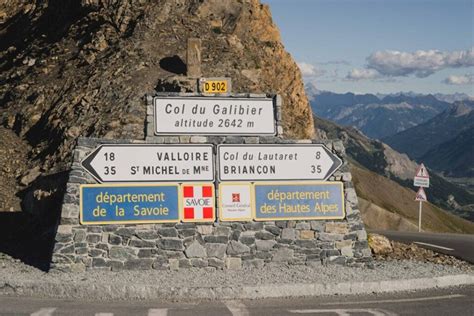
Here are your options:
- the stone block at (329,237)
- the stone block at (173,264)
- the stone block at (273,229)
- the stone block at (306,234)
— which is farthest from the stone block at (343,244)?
the stone block at (173,264)

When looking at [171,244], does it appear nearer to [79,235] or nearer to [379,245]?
[79,235]

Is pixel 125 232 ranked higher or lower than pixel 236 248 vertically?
higher

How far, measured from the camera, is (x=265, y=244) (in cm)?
1438

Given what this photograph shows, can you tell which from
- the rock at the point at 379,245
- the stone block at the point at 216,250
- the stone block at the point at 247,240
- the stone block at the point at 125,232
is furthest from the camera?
the rock at the point at 379,245

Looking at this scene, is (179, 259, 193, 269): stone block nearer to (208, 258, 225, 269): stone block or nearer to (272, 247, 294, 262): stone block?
(208, 258, 225, 269): stone block

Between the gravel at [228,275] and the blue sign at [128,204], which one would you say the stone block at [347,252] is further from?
the blue sign at [128,204]

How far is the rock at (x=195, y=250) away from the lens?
45.7 ft

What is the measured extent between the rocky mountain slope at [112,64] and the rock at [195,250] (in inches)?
398

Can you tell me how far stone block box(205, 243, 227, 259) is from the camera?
1403 centimetres

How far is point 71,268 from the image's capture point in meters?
13.2

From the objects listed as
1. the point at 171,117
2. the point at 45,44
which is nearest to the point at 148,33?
the point at 45,44

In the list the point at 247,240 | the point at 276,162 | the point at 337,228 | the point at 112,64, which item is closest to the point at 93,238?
the point at 247,240

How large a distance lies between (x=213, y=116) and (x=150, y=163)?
7.09 feet

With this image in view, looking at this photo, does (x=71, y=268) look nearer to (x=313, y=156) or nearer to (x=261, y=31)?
(x=313, y=156)
